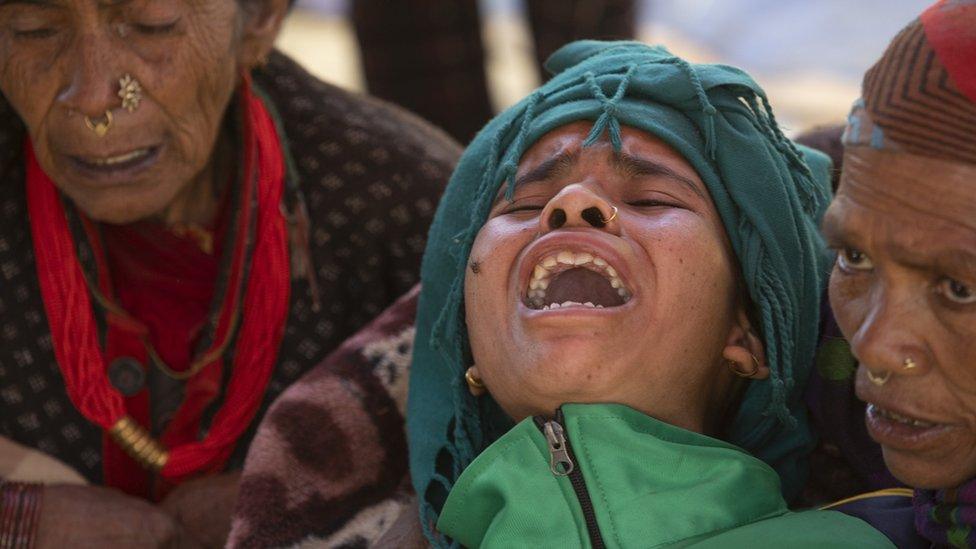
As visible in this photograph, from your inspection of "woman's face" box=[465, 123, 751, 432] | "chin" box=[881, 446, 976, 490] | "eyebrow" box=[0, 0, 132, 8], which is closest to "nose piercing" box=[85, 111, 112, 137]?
"eyebrow" box=[0, 0, 132, 8]

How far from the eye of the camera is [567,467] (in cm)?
240

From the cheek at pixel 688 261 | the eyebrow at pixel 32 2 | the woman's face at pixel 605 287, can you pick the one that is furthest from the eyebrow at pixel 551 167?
the eyebrow at pixel 32 2

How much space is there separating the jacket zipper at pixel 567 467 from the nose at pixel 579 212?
33cm

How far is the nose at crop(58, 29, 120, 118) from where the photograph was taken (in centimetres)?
305

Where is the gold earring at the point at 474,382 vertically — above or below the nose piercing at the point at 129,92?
below

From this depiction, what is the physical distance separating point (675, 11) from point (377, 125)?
4.49 m

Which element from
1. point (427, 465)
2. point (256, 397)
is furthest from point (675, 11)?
point (427, 465)

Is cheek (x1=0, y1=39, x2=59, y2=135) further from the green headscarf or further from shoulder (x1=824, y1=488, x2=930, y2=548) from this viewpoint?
shoulder (x1=824, y1=488, x2=930, y2=548)

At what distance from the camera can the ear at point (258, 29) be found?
11.3ft

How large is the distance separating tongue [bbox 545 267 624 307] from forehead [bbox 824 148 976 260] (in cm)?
48

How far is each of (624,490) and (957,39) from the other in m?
0.91

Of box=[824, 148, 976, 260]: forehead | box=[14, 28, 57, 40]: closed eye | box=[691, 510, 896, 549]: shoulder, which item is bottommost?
box=[691, 510, 896, 549]: shoulder

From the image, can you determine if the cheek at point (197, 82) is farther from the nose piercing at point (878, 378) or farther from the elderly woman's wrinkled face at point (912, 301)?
the nose piercing at point (878, 378)

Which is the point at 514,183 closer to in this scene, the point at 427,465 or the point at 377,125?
the point at 427,465
